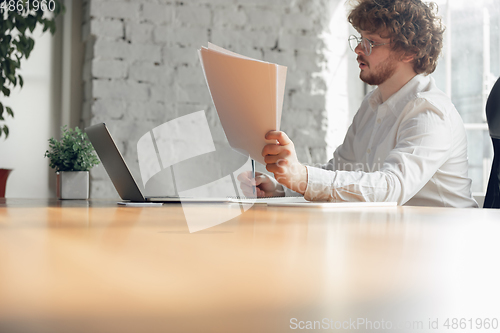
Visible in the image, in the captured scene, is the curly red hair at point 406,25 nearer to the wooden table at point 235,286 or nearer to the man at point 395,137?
the man at point 395,137

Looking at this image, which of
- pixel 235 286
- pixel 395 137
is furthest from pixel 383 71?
pixel 235 286

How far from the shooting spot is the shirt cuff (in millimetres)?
1040

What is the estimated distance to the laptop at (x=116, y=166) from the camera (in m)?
0.99

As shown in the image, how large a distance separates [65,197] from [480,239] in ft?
4.12

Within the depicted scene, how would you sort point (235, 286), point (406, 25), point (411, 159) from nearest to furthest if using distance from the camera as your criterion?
point (235, 286), point (411, 159), point (406, 25)

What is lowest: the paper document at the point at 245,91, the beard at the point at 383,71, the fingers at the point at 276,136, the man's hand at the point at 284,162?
the man's hand at the point at 284,162

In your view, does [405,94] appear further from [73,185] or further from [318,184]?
[73,185]

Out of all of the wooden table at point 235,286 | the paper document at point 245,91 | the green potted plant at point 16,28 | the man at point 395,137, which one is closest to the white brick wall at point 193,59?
the green potted plant at point 16,28

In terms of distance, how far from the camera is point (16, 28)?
2.39 m

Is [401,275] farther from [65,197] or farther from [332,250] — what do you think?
[65,197]

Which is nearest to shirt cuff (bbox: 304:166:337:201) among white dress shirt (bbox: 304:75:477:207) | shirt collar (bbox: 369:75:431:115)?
white dress shirt (bbox: 304:75:477:207)

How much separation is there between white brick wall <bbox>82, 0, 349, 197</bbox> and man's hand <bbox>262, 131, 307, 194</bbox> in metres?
1.66

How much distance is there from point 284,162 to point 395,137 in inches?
22.0

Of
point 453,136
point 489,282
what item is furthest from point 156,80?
point 489,282
